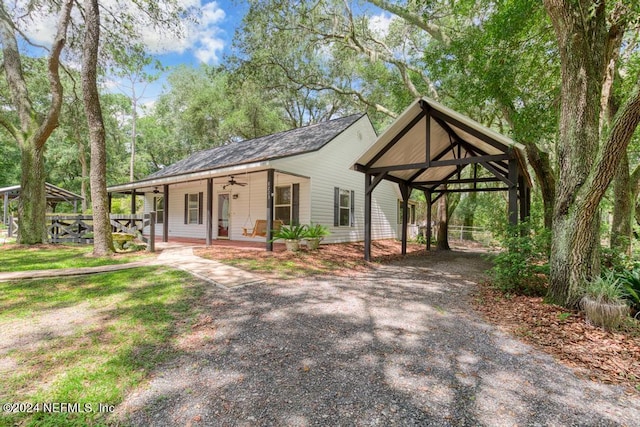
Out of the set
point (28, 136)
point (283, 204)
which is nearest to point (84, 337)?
point (283, 204)

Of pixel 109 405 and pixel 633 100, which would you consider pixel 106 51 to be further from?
pixel 633 100

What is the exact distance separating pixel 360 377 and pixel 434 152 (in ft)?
28.1

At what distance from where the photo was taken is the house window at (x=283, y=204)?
36.7ft

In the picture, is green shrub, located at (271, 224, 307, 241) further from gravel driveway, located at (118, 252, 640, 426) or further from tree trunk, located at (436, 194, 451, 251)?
tree trunk, located at (436, 194, 451, 251)

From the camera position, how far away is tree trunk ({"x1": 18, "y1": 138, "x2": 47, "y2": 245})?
31.2 ft

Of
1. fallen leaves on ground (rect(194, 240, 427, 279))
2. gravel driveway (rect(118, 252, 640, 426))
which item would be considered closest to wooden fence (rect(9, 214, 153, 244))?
fallen leaves on ground (rect(194, 240, 427, 279))

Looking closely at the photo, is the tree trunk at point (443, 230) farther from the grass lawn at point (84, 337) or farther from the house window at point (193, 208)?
the house window at point (193, 208)

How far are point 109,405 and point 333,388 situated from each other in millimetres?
1592

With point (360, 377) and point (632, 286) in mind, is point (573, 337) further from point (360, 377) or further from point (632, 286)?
point (360, 377)

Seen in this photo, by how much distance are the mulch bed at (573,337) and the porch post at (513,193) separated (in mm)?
1693

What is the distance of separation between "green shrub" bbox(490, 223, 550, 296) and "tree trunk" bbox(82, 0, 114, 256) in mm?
9123

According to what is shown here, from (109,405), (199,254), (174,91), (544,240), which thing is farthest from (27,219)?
(174,91)

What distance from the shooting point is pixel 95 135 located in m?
7.71

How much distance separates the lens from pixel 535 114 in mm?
6977
